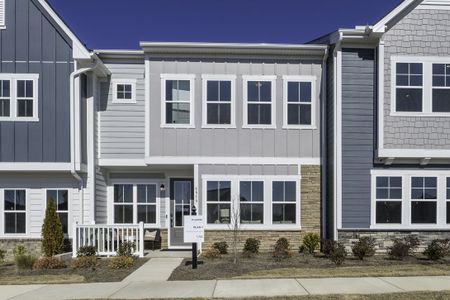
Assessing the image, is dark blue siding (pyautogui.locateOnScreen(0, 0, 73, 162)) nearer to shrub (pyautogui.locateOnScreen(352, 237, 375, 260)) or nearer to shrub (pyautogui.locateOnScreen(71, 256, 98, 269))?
shrub (pyautogui.locateOnScreen(71, 256, 98, 269))

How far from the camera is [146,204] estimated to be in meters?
15.0

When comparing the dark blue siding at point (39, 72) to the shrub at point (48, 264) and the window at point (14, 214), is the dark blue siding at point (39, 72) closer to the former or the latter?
the window at point (14, 214)

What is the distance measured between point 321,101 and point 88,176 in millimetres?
7801

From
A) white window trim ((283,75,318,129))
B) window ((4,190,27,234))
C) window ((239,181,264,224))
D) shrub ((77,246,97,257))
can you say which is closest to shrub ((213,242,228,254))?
window ((239,181,264,224))

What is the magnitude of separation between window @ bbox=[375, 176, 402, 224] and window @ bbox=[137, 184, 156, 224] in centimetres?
738

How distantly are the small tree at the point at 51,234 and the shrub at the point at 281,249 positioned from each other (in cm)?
639

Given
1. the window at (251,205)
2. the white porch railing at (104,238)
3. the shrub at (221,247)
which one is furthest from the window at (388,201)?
the white porch railing at (104,238)

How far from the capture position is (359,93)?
43.1ft

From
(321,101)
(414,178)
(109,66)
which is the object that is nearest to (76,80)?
(109,66)

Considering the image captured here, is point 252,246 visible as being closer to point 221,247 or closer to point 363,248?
point 221,247

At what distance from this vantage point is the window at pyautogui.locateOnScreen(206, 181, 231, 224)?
1370 cm

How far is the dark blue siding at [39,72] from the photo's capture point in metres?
13.2

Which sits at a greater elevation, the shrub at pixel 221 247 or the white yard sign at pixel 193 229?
the white yard sign at pixel 193 229

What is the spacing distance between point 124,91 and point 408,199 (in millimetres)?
9703
